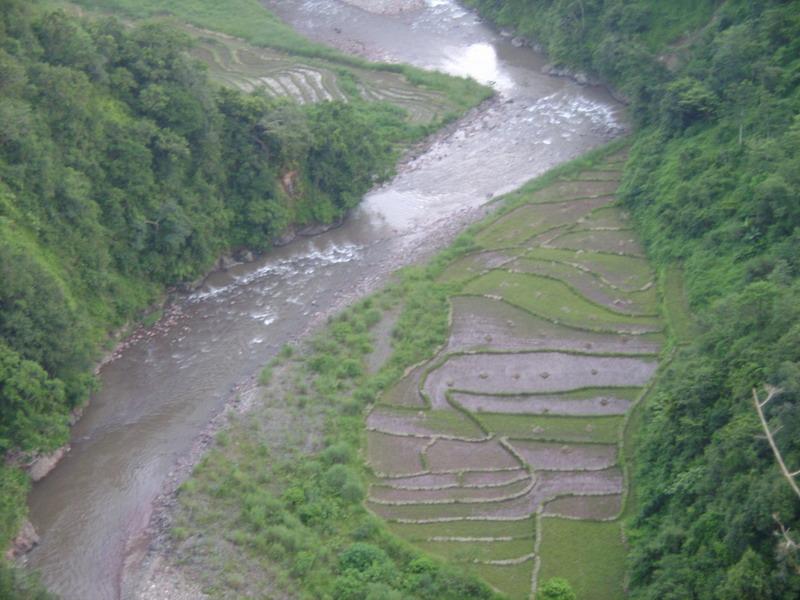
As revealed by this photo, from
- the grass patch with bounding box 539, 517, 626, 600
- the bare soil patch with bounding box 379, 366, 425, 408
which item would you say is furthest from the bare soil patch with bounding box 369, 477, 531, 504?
the bare soil patch with bounding box 379, 366, 425, 408

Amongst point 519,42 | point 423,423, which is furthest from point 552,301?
point 519,42

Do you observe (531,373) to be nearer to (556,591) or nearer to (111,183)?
(556,591)

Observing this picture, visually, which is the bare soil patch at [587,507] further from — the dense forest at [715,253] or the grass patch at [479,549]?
the grass patch at [479,549]

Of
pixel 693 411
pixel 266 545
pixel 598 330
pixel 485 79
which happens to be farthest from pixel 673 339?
pixel 485 79

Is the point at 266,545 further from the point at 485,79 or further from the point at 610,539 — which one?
the point at 485,79

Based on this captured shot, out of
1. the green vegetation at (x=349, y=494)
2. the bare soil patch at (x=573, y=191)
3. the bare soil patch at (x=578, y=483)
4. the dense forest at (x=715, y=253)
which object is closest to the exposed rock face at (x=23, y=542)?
the green vegetation at (x=349, y=494)

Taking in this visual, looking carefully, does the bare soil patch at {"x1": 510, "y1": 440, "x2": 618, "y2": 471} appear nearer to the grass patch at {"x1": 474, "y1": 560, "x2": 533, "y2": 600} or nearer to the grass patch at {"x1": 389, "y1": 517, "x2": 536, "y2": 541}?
the grass patch at {"x1": 389, "y1": 517, "x2": 536, "y2": 541}
